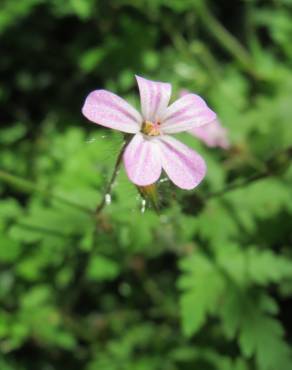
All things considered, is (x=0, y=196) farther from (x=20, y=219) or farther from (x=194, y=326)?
(x=194, y=326)

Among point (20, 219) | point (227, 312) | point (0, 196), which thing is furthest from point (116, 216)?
point (0, 196)

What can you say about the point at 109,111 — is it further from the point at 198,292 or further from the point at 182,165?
the point at 198,292

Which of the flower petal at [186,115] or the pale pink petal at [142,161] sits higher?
the flower petal at [186,115]

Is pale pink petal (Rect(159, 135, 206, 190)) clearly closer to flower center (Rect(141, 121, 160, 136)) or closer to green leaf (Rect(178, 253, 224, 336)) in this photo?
flower center (Rect(141, 121, 160, 136))

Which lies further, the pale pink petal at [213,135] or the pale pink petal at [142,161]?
the pale pink petal at [213,135]

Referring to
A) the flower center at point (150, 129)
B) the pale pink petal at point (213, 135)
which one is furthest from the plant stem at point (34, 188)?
the pale pink petal at point (213, 135)

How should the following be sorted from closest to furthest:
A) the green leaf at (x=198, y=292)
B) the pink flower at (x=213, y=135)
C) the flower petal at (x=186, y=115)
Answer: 1. the flower petal at (x=186, y=115)
2. the green leaf at (x=198, y=292)
3. the pink flower at (x=213, y=135)

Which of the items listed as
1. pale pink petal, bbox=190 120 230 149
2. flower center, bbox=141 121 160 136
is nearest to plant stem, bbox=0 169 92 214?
flower center, bbox=141 121 160 136

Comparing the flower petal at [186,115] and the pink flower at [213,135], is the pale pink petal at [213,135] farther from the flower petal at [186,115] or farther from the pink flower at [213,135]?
the flower petal at [186,115]
